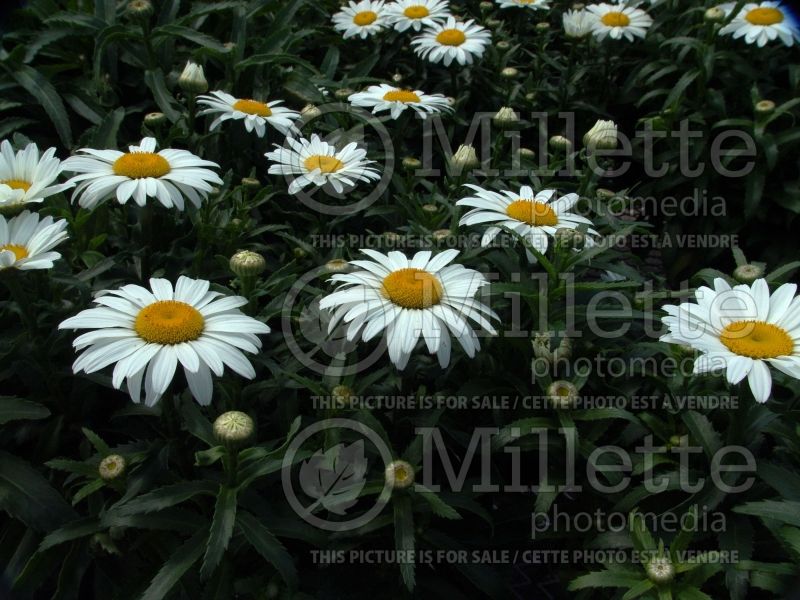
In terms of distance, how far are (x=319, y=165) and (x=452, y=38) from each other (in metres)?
1.52

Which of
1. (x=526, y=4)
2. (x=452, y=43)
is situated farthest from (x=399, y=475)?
(x=526, y=4)

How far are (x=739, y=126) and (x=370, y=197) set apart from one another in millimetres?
2299

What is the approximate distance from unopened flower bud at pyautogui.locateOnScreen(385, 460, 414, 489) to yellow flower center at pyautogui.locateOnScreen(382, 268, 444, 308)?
0.42 m

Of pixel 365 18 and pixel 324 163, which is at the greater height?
pixel 365 18

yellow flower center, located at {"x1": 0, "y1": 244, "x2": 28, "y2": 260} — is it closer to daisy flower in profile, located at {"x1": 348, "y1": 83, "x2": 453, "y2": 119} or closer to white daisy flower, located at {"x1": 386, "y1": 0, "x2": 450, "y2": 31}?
daisy flower in profile, located at {"x1": 348, "y1": 83, "x2": 453, "y2": 119}

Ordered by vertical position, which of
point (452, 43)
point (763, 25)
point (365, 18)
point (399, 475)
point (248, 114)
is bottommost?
point (399, 475)

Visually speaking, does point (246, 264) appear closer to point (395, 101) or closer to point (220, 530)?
point (220, 530)

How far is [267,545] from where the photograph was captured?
1.82m

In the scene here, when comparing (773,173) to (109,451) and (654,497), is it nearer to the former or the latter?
(654,497)

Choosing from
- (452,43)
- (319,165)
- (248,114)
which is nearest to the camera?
(319,165)

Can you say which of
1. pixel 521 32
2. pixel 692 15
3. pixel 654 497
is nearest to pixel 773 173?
pixel 692 15

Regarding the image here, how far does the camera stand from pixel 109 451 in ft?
6.42

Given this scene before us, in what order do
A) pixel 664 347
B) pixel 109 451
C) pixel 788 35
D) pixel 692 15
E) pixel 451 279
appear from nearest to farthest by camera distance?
pixel 109 451
pixel 451 279
pixel 664 347
pixel 788 35
pixel 692 15

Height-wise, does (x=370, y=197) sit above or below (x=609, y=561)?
above
